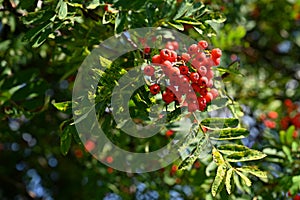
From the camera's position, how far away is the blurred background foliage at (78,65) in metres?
1.67

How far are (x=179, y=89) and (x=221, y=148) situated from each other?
228 mm

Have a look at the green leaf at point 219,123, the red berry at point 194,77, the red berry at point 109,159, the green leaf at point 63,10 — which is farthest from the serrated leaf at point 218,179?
the red berry at point 109,159

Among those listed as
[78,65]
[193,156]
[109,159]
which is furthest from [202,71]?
[109,159]

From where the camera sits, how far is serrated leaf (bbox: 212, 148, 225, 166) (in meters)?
1.48

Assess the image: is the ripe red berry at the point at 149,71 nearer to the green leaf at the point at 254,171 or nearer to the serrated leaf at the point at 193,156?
the serrated leaf at the point at 193,156

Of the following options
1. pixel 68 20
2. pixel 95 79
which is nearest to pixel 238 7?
pixel 68 20

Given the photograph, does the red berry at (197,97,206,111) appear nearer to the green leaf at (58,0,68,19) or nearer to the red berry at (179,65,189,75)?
the red berry at (179,65,189,75)

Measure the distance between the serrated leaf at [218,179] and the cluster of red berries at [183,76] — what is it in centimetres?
17

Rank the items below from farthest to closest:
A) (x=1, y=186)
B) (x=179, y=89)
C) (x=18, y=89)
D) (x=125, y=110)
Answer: (x=1, y=186), (x=18, y=89), (x=125, y=110), (x=179, y=89)

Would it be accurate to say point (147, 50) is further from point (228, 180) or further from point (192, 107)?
point (228, 180)

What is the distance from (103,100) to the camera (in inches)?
58.5

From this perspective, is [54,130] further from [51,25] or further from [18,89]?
[51,25]

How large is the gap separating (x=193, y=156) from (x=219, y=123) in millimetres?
174

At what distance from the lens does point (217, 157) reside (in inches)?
58.7
